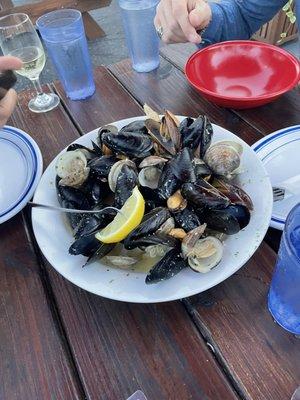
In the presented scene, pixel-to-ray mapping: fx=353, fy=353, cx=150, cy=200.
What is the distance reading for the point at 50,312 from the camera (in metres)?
0.55

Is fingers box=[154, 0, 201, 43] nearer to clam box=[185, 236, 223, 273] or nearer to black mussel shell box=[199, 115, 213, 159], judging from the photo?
black mussel shell box=[199, 115, 213, 159]

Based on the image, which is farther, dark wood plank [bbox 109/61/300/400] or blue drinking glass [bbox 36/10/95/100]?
blue drinking glass [bbox 36/10/95/100]

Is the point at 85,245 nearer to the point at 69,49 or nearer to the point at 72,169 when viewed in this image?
the point at 72,169

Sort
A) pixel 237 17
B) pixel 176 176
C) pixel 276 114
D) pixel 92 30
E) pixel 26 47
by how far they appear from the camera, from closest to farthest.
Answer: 1. pixel 176 176
2. pixel 276 114
3. pixel 26 47
4. pixel 237 17
5. pixel 92 30

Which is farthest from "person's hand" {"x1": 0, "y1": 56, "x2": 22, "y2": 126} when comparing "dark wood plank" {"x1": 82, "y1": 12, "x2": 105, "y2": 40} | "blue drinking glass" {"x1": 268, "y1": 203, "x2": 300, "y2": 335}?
"dark wood plank" {"x1": 82, "y1": 12, "x2": 105, "y2": 40}

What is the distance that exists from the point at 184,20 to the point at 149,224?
0.70 meters

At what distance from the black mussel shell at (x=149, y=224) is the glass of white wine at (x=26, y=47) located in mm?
594

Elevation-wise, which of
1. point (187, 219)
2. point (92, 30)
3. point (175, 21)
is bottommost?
point (92, 30)

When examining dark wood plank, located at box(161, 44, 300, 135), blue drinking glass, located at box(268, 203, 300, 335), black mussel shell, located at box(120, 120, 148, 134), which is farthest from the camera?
dark wood plank, located at box(161, 44, 300, 135)

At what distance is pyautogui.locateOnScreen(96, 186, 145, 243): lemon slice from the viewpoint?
19.8 inches

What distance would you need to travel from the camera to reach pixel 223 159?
577 millimetres

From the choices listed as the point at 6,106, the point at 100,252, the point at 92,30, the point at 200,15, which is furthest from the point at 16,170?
A: the point at 92,30

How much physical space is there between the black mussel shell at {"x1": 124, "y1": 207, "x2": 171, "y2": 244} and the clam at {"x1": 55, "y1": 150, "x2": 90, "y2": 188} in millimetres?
154

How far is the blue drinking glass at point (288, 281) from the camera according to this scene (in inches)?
16.8
